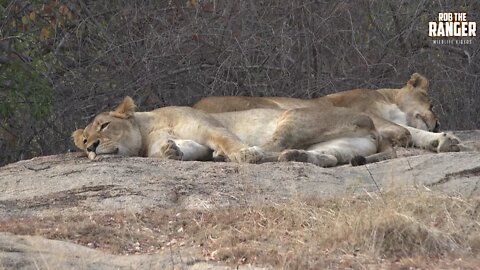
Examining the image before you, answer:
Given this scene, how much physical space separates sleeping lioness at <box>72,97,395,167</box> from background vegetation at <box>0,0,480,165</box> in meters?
1.69

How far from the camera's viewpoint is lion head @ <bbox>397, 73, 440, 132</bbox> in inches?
370

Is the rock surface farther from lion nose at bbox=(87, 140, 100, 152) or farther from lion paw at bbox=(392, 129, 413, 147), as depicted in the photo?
lion paw at bbox=(392, 129, 413, 147)

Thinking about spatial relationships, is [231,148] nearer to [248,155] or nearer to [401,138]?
[248,155]

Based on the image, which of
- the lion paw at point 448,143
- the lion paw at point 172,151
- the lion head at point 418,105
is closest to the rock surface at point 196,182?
the lion paw at point 172,151

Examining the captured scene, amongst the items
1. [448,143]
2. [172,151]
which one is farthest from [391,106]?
[172,151]

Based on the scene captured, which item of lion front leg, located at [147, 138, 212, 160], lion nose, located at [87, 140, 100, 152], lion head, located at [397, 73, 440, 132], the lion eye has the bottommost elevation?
lion head, located at [397, 73, 440, 132]

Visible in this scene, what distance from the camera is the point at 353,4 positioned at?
35.2 feet

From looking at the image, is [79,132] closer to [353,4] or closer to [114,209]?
[114,209]

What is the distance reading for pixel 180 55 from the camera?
10.1 meters

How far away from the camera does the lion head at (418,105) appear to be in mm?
9406

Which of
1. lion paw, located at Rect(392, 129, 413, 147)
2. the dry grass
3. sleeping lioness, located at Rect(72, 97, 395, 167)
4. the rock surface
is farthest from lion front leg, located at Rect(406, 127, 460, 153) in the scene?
the dry grass

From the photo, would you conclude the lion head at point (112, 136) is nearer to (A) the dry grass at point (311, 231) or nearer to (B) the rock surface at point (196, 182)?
(B) the rock surface at point (196, 182)

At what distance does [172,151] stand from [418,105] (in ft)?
9.23

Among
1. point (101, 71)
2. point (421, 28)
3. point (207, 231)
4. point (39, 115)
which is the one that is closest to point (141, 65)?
point (101, 71)
